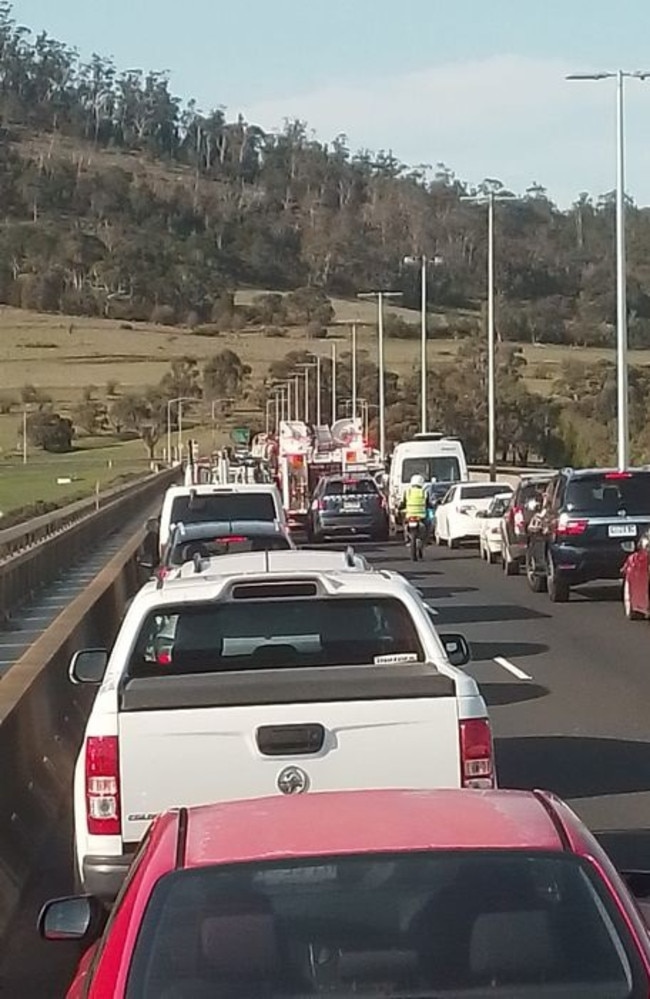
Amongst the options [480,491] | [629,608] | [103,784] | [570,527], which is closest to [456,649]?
[103,784]

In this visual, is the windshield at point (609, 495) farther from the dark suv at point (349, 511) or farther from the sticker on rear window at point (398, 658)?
the dark suv at point (349, 511)

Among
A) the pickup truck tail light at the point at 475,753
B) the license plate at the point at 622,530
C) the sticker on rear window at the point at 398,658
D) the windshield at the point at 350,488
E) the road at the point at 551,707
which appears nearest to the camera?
the pickup truck tail light at the point at 475,753

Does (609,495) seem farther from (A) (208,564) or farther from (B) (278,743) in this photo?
(B) (278,743)

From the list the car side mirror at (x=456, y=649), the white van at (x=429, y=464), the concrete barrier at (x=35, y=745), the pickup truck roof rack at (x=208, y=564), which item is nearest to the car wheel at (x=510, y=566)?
the white van at (x=429, y=464)

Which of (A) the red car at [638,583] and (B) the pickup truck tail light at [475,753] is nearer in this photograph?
(B) the pickup truck tail light at [475,753]

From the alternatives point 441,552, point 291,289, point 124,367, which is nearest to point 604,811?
point 441,552

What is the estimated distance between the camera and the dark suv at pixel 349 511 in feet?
149

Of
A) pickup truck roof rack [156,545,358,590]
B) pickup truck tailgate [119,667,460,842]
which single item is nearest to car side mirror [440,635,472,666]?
pickup truck roof rack [156,545,358,590]

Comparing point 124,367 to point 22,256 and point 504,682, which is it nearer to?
point 22,256

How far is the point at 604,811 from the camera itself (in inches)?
455

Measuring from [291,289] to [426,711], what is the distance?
193117 millimetres

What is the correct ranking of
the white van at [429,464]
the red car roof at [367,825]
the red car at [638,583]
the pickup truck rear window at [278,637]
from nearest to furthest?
the red car roof at [367,825]
the pickup truck rear window at [278,637]
the red car at [638,583]
the white van at [429,464]

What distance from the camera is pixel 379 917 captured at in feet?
14.2

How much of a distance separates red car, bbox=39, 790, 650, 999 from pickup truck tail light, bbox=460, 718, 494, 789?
2.90 metres
